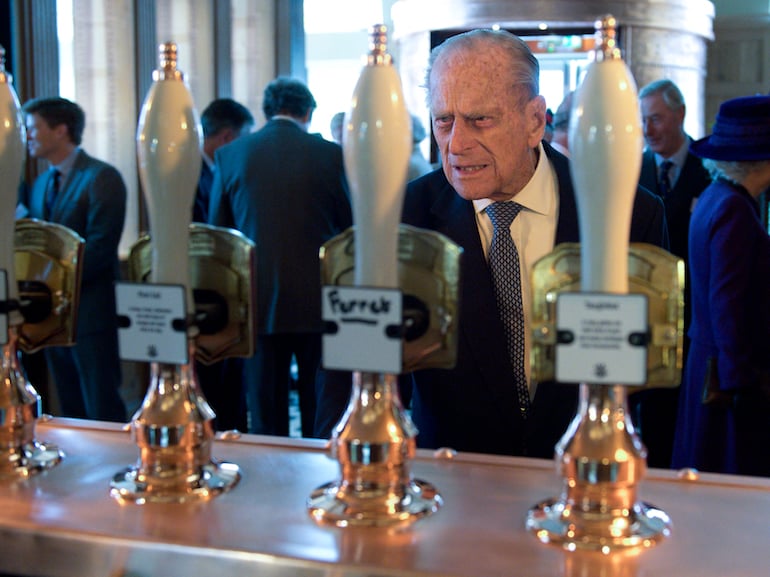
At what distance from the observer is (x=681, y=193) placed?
3.75m

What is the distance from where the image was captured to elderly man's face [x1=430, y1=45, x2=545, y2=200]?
151 centimetres

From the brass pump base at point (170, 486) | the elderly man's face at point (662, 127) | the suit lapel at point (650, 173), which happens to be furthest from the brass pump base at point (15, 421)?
the elderly man's face at point (662, 127)

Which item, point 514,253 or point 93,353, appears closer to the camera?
point 514,253

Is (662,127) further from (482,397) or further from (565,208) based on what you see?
(482,397)

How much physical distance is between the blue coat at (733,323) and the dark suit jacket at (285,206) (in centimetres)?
141

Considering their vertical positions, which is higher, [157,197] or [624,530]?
[157,197]

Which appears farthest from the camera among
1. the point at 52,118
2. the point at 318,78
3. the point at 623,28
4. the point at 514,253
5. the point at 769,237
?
the point at 318,78

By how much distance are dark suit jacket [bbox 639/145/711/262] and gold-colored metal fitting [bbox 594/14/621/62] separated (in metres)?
2.89

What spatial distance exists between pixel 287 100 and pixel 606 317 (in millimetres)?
2924

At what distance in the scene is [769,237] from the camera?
2.47 meters

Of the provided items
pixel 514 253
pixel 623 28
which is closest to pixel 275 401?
pixel 514 253

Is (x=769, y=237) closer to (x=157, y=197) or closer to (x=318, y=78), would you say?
(x=157, y=197)

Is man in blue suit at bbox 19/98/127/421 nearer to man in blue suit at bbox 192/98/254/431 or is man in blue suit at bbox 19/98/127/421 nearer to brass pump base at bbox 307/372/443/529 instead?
man in blue suit at bbox 192/98/254/431

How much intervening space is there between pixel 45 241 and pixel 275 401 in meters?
2.71
